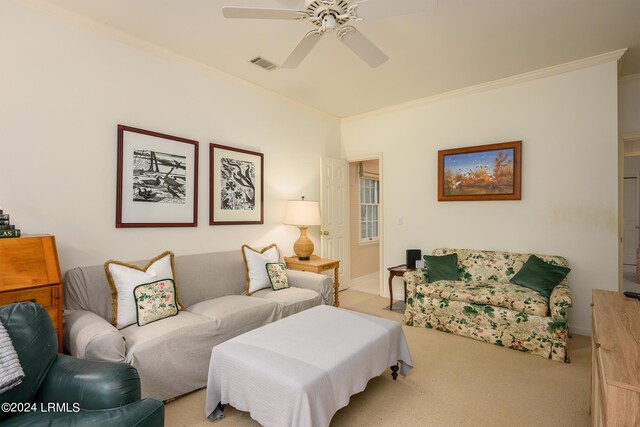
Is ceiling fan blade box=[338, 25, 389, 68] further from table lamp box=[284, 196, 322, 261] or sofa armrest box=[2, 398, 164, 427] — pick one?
sofa armrest box=[2, 398, 164, 427]

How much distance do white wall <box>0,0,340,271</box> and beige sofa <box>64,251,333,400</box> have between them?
29 cm

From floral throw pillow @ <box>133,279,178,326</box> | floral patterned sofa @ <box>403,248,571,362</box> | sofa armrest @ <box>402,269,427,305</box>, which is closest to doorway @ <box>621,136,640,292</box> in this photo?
floral patterned sofa @ <box>403,248,571,362</box>

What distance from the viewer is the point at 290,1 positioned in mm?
2342

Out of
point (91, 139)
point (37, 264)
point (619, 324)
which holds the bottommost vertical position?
point (619, 324)

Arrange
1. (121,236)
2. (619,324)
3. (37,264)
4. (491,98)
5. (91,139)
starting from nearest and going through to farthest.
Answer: (619,324)
(37,264)
(91,139)
(121,236)
(491,98)

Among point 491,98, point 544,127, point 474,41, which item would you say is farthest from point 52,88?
point 544,127

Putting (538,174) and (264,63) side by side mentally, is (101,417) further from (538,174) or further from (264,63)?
(538,174)

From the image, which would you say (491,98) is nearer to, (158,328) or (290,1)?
(290,1)

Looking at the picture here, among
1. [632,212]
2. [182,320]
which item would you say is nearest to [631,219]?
[632,212]

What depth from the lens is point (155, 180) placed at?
9.87ft

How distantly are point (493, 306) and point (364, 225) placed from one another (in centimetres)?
338

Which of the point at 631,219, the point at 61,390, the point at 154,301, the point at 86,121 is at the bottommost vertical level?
the point at 61,390

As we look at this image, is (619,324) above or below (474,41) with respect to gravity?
below

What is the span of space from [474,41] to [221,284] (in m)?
3.27
